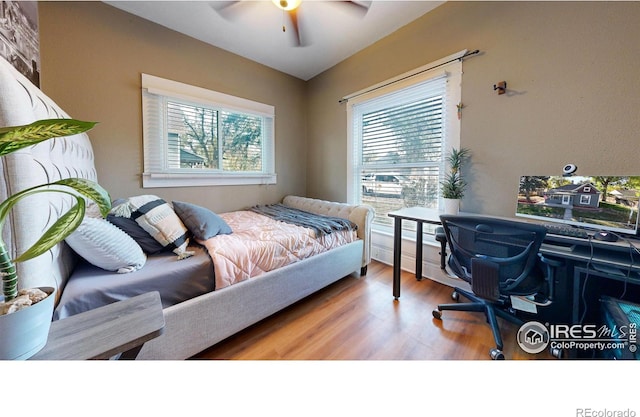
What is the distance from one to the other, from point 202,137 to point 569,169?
3.36 metres

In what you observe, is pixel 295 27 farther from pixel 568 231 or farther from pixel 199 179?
pixel 568 231

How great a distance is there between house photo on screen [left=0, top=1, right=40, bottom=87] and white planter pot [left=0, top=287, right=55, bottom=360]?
1713 mm

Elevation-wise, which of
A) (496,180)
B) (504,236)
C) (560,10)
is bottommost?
(504,236)

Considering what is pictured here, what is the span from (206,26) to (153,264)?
2483 mm

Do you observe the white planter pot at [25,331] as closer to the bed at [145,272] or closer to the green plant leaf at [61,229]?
the green plant leaf at [61,229]

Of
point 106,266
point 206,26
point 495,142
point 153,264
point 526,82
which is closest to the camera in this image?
point 106,266

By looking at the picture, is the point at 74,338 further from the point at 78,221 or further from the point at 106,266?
the point at 106,266

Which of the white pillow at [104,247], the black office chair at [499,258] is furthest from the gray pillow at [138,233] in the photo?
the black office chair at [499,258]

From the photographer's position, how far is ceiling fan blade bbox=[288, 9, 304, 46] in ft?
5.55

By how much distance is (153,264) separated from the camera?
1261 millimetres

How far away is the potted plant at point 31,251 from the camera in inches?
19.6
